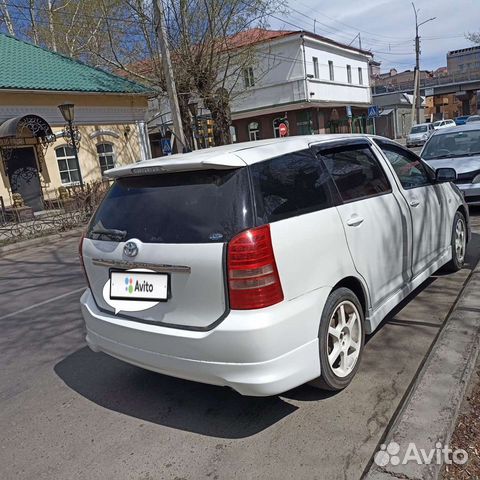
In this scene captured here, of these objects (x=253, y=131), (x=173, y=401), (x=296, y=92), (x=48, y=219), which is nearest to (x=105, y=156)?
(x=48, y=219)

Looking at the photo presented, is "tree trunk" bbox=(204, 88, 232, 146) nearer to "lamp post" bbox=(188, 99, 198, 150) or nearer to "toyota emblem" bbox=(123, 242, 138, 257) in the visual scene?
"lamp post" bbox=(188, 99, 198, 150)

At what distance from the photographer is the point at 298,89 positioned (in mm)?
31734

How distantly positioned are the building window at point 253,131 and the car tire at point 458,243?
3127cm

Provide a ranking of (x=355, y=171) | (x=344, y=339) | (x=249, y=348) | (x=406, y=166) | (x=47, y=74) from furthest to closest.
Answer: (x=47, y=74), (x=406, y=166), (x=355, y=171), (x=344, y=339), (x=249, y=348)

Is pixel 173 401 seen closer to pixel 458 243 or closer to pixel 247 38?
pixel 458 243

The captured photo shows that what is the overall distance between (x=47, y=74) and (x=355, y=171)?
17.0 m

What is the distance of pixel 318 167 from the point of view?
3.16 meters

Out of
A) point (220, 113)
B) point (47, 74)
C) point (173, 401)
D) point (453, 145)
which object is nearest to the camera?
point (173, 401)

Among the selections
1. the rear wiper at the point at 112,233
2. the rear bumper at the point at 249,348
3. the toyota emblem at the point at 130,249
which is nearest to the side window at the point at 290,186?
the rear bumper at the point at 249,348

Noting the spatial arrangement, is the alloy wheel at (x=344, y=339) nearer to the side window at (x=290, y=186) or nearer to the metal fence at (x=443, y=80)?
the side window at (x=290, y=186)

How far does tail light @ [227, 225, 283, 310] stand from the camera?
8.18 feet

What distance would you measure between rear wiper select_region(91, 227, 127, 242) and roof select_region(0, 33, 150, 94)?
14.3 meters

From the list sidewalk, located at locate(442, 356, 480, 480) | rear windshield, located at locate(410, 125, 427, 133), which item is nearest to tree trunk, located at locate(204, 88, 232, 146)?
sidewalk, located at locate(442, 356, 480, 480)

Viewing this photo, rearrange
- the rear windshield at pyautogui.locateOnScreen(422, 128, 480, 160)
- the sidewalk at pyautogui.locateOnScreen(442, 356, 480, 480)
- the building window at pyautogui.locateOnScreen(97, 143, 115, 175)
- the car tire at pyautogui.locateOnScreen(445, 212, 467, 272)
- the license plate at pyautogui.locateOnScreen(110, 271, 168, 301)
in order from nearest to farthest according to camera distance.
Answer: the sidewalk at pyautogui.locateOnScreen(442, 356, 480, 480), the license plate at pyautogui.locateOnScreen(110, 271, 168, 301), the car tire at pyautogui.locateOnScreen(445, 212, 467, 272), the rear windshield at pyautogui.locateOnScreen(422, 128, 480, 160), the building window at pyautogui.locateOnScreen(97, 143, 115, 175)
